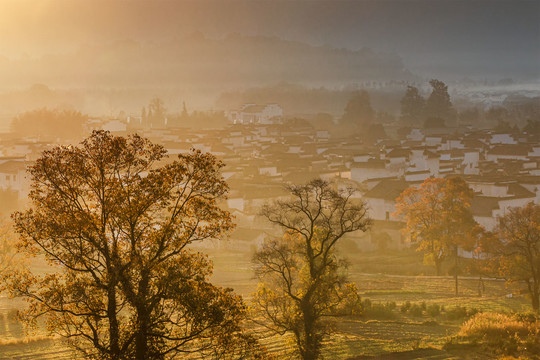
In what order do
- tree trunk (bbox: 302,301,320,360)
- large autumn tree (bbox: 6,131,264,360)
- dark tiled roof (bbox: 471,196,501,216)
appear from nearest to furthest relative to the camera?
large autumn tree (bbox: 6,131,264,360) → tree trunk (bbox: 302,301,320,360) → dark tiled roof (bbox: 471,196,501,216)

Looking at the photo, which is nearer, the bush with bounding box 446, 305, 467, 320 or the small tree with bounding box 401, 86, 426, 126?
the bush with bounding box 446, 305, 467, 320

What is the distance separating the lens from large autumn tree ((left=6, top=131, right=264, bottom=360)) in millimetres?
12219

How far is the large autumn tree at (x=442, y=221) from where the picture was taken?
3544cm

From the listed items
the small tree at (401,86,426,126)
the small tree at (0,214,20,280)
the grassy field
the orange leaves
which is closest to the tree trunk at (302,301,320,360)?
the grassy field

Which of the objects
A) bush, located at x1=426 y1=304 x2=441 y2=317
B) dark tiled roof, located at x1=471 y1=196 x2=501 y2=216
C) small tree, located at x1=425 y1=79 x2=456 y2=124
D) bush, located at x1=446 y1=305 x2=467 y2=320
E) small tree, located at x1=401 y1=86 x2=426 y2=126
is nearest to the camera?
bush, located at x1=446 y1=305 x2=467 y2=320

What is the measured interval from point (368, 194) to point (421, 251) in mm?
8175

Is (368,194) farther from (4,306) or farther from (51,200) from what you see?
(51,200)

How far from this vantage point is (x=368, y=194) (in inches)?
1864

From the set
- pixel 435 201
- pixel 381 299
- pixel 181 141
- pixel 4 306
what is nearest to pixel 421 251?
pixel 435 201

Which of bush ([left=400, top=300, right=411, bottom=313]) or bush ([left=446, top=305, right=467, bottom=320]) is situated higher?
bush ([left=400, top=300, right=411, bottom=313])

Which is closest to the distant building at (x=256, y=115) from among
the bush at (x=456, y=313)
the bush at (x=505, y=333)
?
the bush at (x=456, y=313)

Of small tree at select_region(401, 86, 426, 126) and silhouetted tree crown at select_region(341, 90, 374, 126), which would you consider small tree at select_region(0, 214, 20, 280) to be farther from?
small tree at select_region(401, 86, 426, 126)

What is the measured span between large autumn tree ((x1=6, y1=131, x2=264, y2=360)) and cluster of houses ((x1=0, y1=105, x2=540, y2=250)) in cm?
2850

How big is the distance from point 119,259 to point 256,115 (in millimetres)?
116148
